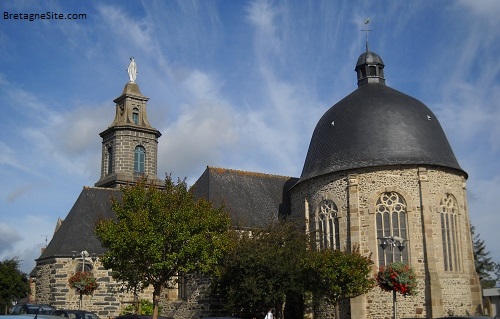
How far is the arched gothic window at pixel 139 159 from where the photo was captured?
4716 centimetres

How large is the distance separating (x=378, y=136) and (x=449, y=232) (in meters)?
5.82

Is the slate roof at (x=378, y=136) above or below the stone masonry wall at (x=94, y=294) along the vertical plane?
above

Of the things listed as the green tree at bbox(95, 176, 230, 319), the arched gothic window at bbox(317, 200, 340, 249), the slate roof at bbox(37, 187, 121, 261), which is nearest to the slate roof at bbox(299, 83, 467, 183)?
the arched gothic window at bbox(317, 200, 340, 249)

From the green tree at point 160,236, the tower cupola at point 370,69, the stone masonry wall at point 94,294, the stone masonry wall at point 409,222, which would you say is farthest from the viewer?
the tower cupola at point 370,69

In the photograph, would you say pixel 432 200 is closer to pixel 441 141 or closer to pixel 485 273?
pixel 441 141

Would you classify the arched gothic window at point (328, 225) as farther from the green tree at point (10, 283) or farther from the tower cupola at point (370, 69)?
the green tree at point (10, 283)

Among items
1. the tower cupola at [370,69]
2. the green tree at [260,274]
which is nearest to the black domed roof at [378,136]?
the tower cupola at [370,69]

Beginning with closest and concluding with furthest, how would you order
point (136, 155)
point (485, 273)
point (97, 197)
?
point (97, 197) < point (136, 155) < point (485, 273)

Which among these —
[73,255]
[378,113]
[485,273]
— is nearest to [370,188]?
[378,113]

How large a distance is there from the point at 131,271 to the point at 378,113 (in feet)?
49.6

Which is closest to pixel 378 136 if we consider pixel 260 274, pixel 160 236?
pixel 260 274

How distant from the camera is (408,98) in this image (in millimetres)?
32000

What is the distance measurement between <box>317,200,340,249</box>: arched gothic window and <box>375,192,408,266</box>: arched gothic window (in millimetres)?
2274

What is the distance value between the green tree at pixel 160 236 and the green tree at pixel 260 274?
2.48m
